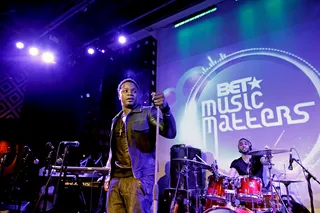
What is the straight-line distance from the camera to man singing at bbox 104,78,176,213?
1894 millimetres

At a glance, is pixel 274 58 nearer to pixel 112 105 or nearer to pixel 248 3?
pixel 248 3

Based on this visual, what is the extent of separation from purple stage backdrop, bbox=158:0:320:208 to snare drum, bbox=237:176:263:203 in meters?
1.05

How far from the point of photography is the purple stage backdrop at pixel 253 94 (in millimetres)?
4590

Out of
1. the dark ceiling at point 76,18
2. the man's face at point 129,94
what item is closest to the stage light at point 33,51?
the dark ceiling at point 76,18

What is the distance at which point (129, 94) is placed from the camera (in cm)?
236

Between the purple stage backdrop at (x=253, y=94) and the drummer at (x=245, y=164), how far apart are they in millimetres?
186

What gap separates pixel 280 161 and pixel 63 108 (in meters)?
5.85

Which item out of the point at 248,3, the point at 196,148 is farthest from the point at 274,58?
the point at 196,148

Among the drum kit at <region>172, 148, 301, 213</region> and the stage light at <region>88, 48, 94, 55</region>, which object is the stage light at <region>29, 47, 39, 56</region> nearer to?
the stage light at <region>88, 48, 94, 55</region>

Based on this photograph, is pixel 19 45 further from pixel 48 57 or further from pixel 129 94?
pixel 129 94

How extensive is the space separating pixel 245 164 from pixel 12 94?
273 inches

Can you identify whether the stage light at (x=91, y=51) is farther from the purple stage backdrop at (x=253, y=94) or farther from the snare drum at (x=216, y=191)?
the snare drum at (x=216, y=191)

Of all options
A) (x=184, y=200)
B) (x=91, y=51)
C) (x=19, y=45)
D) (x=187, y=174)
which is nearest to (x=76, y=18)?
(x=91, y=51)

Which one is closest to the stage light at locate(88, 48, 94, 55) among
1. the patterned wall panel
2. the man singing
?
the patterned wall panel
